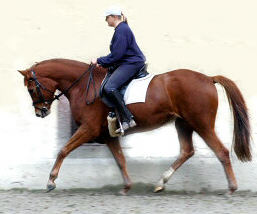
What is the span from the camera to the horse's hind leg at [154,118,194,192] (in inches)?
312

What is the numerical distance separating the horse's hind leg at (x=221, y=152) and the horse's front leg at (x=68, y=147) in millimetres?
1468

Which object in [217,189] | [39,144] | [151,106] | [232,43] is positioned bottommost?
[217,189]

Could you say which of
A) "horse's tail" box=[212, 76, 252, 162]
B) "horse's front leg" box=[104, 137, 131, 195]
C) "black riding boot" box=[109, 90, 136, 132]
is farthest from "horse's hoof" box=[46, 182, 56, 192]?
"horse's tail" box=[212, 76, 252, 162]

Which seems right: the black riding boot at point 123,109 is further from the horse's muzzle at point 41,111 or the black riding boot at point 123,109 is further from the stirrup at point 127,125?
the horse's muzzle at point 41,111

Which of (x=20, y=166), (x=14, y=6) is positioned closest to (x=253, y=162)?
(x=20, y=166)

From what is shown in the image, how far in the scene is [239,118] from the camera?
784 cm

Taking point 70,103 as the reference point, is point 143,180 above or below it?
below

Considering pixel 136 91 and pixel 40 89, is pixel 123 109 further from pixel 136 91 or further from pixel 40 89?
pixel 40 89

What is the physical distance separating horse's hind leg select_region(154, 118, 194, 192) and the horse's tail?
62 centimetres

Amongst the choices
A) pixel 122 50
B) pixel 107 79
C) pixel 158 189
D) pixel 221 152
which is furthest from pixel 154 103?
pixel 158 189

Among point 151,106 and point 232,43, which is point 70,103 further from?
point 232,43

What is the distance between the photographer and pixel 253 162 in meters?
8.29

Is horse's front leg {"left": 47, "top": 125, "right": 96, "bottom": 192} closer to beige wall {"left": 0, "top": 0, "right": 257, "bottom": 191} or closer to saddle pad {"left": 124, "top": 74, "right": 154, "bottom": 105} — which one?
saddle pad {"left": 124, "top": 74, "right": 154, "bottom": 105}

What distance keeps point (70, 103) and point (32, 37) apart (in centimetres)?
125
